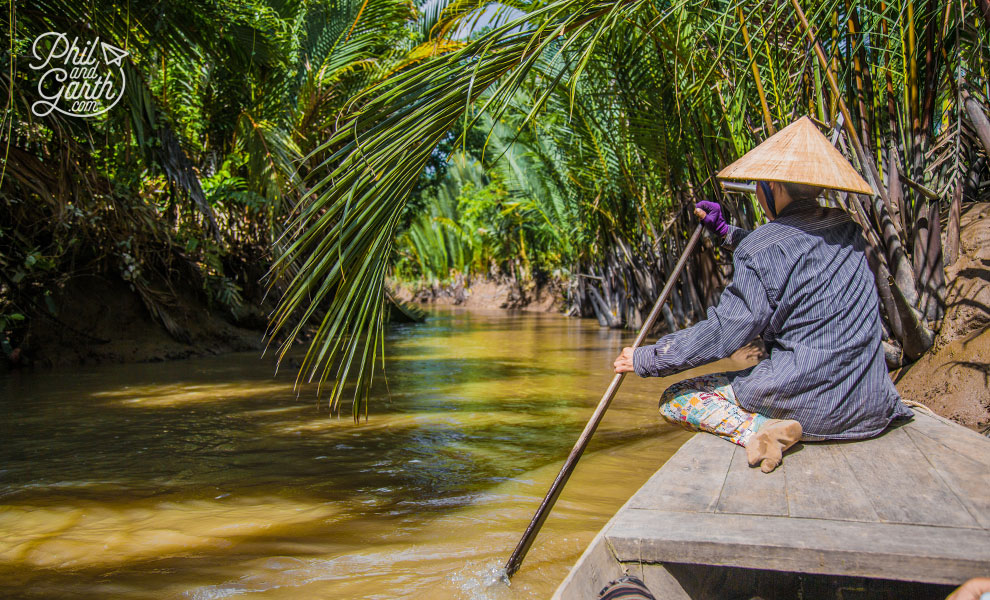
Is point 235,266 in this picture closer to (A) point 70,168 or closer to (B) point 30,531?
(A) point 70,168

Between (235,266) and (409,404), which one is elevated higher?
(235,266)

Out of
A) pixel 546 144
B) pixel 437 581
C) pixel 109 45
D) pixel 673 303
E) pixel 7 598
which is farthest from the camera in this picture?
pixel 546 144

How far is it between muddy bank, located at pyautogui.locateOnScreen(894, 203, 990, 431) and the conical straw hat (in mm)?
1899

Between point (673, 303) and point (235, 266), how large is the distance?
19.2 ft

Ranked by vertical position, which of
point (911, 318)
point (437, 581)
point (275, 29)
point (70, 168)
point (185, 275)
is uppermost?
point (275, 29)

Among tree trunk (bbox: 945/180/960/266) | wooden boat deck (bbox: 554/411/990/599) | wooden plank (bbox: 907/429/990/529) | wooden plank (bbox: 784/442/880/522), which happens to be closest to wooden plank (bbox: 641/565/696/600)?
wooden boat deck (bbox: 554/411/990/599)

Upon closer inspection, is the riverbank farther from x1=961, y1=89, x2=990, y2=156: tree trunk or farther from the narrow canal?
the narrow canal

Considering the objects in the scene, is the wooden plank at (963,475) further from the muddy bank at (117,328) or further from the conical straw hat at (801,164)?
the muddy bank at (117,328)

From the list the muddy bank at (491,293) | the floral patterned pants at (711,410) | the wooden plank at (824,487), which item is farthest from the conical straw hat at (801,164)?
the muddy bank at (491,293)

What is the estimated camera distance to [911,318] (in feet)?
13.5

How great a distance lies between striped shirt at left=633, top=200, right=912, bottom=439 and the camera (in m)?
2.09

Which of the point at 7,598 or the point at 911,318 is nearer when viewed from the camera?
the point at 7,598

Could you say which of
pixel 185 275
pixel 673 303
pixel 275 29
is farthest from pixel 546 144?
pixel 185 275

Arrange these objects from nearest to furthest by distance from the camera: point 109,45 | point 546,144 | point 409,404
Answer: point 109,45, point 409,404, point 546,144
